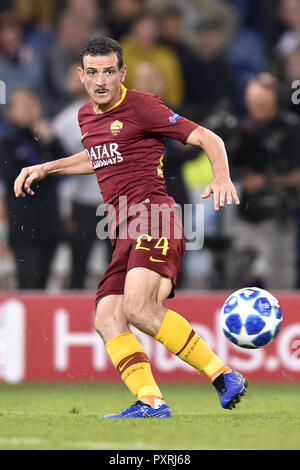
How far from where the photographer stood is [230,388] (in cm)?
509

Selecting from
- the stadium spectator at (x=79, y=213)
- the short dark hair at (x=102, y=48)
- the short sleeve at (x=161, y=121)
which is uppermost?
the stadium spectator at (x=79, y=213)

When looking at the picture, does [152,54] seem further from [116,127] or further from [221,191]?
[221,191]

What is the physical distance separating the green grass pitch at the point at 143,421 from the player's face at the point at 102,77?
1.71m

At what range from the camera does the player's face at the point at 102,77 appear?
530cm

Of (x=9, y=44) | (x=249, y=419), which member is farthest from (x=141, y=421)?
(x=9, y=44)

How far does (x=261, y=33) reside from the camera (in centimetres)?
1005

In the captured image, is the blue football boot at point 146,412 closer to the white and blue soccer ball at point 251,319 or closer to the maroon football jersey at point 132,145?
the white and blue soccer ball at point 251,319

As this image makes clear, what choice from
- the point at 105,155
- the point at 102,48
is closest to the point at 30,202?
the point at 105,155

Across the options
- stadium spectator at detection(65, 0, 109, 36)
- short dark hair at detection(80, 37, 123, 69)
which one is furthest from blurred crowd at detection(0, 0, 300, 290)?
short dark hair at detection(80, 37, 123, 69)

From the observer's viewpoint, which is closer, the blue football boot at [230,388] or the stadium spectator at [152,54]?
the blue football boot at [230,388]

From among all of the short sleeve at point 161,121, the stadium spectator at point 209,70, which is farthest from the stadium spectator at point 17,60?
the short sleeve at point 161,121

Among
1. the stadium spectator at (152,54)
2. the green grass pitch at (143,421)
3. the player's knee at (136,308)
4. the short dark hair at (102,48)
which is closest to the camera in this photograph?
the green grass pitch at (143,421)

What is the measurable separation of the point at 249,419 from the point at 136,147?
1.56m

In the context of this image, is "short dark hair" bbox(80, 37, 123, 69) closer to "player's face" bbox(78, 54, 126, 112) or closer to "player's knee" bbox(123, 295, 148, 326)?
"player's face" bbox(78, 54, 126, 112)
